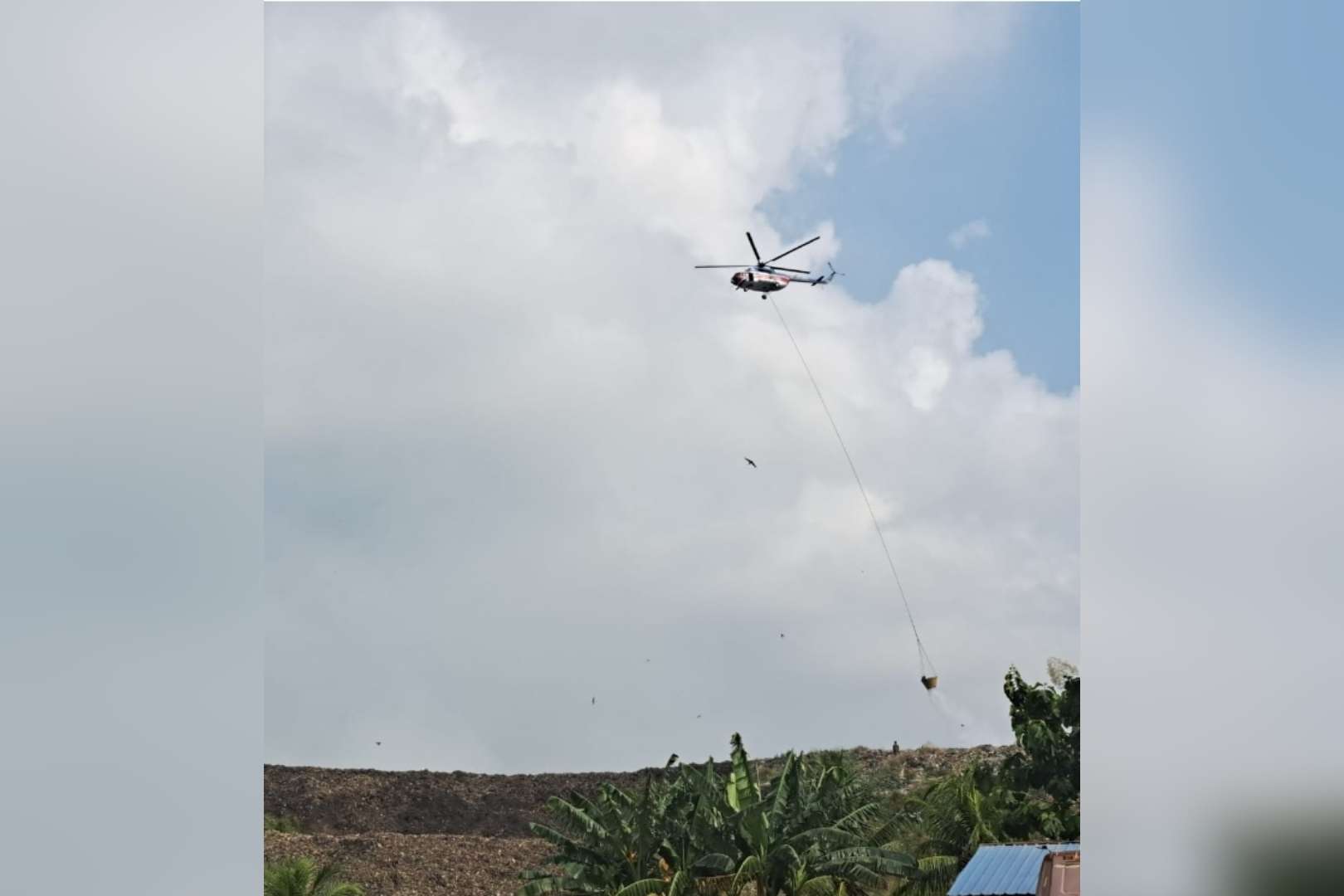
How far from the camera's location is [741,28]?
468 inches

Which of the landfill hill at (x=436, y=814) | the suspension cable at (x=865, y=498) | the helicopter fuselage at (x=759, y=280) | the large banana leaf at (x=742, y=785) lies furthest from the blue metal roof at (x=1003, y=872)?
the helicopter fuselage at (x=759, y=280)

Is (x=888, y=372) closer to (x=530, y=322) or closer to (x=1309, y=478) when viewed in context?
(x=530, y=322)

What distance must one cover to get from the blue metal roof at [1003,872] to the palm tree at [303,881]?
4.30 meters

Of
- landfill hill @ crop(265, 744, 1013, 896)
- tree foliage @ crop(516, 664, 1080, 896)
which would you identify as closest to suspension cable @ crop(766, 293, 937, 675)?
landfill hill @ crop(265, 744, 1013, 896)

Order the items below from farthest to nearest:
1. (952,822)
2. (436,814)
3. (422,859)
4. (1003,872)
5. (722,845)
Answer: (436,814), (422,859), (952,822), (722,845), (1003,872)

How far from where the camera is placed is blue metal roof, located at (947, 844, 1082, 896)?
608cm

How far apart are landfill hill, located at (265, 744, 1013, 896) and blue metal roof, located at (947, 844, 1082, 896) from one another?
3186 millimetres

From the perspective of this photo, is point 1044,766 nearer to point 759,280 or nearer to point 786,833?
point 786,833

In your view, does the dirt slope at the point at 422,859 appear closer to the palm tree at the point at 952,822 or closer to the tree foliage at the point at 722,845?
the tree foliage at the point at 722,845

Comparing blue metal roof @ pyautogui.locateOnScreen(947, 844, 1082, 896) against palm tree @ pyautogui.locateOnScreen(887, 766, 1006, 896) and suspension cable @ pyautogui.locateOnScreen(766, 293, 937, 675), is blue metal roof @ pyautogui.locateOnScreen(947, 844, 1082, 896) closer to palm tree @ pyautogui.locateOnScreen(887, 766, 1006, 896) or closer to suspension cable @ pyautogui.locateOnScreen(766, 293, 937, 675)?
palm tree @ pyautogui.locateOnScreen(887, 766, 1006, 896)

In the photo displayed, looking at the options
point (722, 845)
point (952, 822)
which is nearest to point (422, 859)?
point (722, 845)

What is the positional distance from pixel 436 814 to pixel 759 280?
5106 mm

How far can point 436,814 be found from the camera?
11172mm

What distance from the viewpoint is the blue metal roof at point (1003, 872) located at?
239 inches
